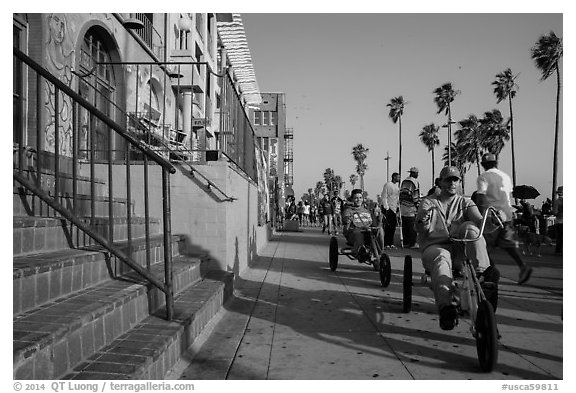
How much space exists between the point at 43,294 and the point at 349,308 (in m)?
3.53

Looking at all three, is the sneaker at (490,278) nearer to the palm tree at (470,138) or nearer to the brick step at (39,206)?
the brick step at (39,206)

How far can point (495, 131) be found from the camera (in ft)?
161

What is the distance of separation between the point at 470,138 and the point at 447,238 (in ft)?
182

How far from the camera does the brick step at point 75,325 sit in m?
2.46

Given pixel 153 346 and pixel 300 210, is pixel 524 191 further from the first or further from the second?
pixel 300 210

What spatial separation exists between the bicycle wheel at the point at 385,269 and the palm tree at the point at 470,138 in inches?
1984

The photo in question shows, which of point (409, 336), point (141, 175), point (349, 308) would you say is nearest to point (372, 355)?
point (409, 336)

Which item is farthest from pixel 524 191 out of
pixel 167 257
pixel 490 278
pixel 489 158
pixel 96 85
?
pixel 96 85

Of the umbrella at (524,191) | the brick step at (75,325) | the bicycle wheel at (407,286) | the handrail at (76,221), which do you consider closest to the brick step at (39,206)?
the handrail at (76,221)

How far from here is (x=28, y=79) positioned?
6223mm
